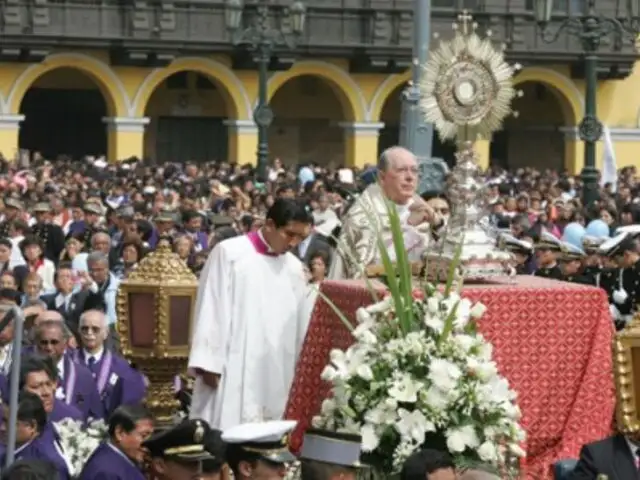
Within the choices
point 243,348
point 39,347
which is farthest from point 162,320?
point 39,347

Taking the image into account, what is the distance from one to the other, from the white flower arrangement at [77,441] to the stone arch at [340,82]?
37350mm

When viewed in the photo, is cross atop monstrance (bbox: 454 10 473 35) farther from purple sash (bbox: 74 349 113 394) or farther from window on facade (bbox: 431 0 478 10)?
window on facade (bbox: 431 0 478 10)

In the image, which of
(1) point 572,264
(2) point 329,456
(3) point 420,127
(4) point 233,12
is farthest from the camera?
(4) point 233,12

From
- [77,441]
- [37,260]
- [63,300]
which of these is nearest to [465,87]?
[77,441]

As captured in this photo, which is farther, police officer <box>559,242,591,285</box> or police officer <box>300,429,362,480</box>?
police officer <box>559,242,591,285</box>

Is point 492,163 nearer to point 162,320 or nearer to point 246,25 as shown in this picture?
point 246,25

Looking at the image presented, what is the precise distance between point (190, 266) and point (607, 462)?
31.7 feet

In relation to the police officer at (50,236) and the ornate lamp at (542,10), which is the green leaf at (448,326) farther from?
the ornate lamp at (542,10)

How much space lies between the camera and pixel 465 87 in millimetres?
10523

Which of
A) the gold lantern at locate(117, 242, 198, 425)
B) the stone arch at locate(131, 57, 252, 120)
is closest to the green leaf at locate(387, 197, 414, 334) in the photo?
the gold lantern at locate(117, 242, 198, 425)

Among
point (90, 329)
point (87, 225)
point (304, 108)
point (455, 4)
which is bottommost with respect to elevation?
point (90, 329)

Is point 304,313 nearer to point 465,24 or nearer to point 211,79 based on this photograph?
point 465,24

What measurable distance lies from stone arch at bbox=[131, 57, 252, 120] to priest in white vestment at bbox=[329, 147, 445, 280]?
3539 centimetres

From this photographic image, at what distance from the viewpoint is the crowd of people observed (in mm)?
8422
